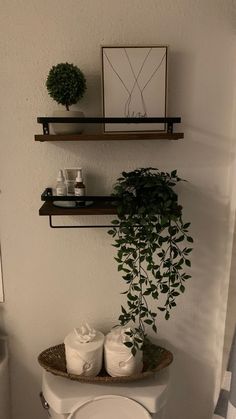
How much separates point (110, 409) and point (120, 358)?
164 millimetres

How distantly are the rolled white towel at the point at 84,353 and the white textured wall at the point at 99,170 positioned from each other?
0.12 meters

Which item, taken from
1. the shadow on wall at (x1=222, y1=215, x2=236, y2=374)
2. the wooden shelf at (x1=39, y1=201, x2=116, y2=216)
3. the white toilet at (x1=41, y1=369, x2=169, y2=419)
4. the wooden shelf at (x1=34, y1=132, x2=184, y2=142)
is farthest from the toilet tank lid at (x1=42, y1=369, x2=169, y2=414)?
the wooden shelf at (x1=34, y1=132, x2=184, y2=142)

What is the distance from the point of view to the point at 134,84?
1.19 meters

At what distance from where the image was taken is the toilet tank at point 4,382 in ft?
4.52

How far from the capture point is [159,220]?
1.19 m

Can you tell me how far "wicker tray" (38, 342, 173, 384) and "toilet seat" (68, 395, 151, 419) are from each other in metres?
0.06

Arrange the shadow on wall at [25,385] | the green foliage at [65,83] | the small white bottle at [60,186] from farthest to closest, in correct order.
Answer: the shadow on wall at [25,385], the small white bottle at [60,186], the green foliage at [65,83]

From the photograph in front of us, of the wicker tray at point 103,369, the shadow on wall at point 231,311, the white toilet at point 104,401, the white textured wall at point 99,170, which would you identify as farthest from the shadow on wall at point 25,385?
the shadow on wall at point 231,311

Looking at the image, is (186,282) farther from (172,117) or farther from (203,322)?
(172,117)

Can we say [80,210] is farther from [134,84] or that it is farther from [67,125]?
[134,84]

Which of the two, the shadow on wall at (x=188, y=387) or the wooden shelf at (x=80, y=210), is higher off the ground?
the wooden shelf at (x=80, y=210)

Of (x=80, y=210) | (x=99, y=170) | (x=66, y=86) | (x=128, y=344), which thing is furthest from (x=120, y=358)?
(x=66, y=86)

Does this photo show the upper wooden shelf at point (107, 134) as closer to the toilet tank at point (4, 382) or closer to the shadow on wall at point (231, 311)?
the shadow on wall at point (231, 311)

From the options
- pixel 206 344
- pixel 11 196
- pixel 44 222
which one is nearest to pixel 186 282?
pixel 206 344
